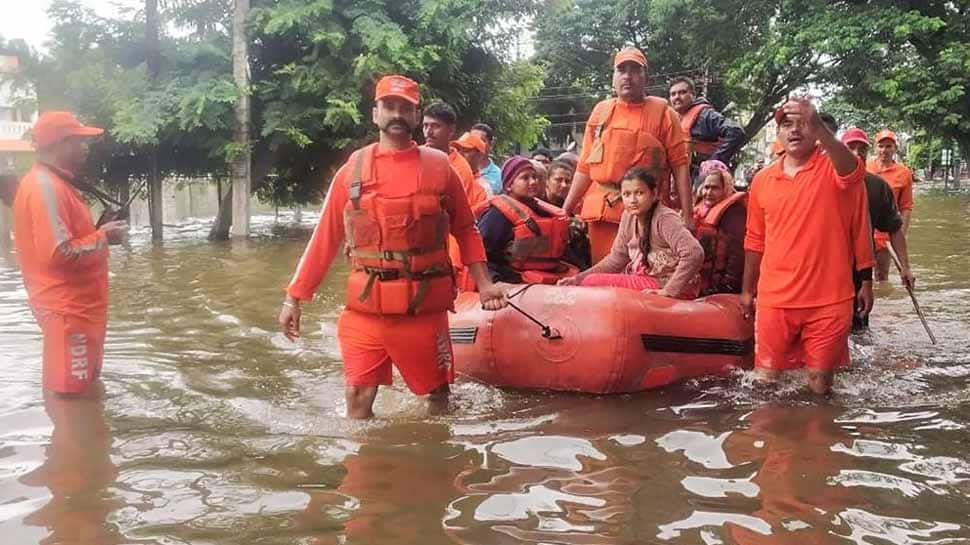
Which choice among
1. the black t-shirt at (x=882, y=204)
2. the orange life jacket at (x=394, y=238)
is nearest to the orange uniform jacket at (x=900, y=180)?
the black t-shirt at (x=882, y=204)

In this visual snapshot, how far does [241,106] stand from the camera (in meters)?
15.5

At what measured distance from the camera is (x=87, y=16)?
1545 centimetres

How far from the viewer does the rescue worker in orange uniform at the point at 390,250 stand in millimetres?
4082

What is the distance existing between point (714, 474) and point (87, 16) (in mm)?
15229

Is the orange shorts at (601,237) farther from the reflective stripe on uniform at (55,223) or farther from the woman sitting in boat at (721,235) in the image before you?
the reflective stripe on uniform at (55,223)

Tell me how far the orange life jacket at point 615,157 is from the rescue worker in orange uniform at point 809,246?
117 cm

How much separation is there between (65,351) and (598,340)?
283cm

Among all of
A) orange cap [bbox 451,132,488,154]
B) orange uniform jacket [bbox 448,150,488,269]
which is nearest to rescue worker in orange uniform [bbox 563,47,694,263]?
orange uniform jacket [bbox 448,150,488,269]

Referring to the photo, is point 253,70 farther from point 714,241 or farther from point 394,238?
point 394,238

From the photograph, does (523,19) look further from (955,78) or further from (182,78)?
(955,78)

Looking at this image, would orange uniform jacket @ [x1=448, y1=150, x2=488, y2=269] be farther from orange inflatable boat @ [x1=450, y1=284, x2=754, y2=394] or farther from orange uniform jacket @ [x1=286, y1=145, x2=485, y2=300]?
orange uniform jacket @ [x1=286, y1=145, x2=485, y2=300]

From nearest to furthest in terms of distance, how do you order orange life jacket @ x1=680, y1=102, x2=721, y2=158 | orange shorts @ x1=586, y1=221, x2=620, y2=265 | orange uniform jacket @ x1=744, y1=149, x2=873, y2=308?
orange uniform jacket @ x1=744, y1=149, x2=873, y2=308
orange shorts @ x1=586, y1=221, x2=620, y2=265
orange life jacket @ x1=680, y1=102, x2=721, y2=158

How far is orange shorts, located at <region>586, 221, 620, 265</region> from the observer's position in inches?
232

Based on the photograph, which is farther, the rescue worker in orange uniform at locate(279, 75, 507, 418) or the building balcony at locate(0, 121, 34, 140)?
the building balcony at locate(0, 121, 34, 140)
